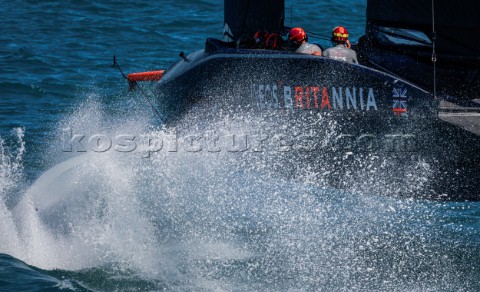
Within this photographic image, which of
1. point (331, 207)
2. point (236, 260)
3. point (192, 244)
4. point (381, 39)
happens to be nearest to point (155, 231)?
point (192, 244)

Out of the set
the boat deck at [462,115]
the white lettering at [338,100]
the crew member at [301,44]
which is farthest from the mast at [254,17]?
the boat deck at [462,115]

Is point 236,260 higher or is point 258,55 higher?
point 258,55

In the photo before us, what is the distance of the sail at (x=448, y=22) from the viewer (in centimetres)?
726

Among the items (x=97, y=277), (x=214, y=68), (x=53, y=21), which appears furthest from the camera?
(x=53, y=21)

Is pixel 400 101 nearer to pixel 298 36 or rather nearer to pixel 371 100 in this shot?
pixel 371 100

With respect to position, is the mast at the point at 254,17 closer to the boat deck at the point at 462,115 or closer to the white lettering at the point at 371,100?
the white lettering at the point at 371,100

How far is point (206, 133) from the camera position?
845 cm

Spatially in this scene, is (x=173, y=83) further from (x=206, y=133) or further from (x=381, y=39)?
(x=381, y=39)

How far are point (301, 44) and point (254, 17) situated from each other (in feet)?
6.88

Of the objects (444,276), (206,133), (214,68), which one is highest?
(214,68)

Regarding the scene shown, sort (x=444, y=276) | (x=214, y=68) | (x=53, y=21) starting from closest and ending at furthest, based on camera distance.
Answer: (x=444, y=276) < (x=214, y=68) < (x=53, y=21)

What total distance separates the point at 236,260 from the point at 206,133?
1847mm

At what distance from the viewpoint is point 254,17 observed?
10328 millimetres

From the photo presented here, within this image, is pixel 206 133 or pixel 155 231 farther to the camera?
pixel 206 133
